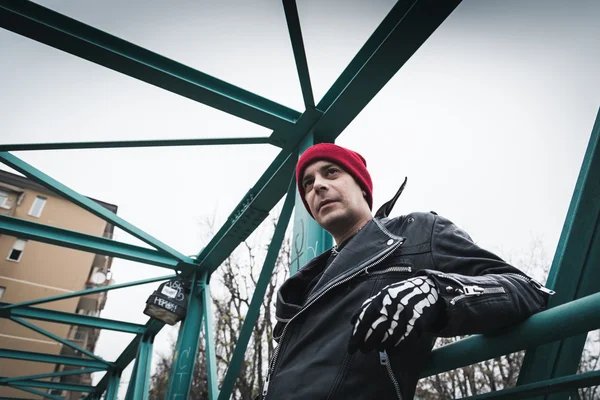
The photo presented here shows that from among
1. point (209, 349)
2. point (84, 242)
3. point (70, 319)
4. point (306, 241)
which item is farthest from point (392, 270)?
point (70, 319)

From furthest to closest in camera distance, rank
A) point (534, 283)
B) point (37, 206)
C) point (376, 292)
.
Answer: point (37, 206)
point (376, 292)
point (534, 283)

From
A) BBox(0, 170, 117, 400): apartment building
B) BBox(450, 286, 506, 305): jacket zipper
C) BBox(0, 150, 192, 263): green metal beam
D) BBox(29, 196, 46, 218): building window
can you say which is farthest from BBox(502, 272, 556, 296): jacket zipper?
BBox(29, 196, 46, 218): building window

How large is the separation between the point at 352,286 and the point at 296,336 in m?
0.28

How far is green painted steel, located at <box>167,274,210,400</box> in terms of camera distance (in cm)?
418

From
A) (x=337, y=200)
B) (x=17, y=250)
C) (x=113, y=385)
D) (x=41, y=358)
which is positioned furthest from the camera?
(x=17, y=250)

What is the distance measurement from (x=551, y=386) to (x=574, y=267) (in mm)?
343

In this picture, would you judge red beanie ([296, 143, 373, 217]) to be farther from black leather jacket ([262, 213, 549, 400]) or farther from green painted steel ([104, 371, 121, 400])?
green painted steel ([104, 371, 121, 400])

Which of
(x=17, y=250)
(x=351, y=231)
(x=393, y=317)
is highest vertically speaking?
(x=17, y=250)

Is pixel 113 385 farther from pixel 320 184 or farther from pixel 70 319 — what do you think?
pixel 320 184

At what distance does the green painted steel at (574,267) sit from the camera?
40.3 inches

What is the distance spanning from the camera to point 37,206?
21.9 meters

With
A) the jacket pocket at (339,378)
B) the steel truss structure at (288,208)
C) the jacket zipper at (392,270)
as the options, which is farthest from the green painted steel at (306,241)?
the jacket pocket at (339,378)

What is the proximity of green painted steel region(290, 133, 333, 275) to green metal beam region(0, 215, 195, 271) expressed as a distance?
2.73 meters

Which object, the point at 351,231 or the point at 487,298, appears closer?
the point at 487,298
